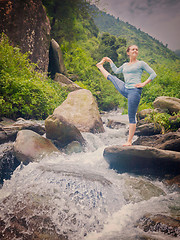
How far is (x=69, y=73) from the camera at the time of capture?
17125 mm

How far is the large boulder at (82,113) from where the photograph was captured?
280 inches

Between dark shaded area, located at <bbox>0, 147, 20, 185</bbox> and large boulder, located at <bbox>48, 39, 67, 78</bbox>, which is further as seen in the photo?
large boulder, located at <bbox>48, 39, 67, 78</bbox>

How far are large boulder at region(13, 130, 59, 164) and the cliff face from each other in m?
6.13

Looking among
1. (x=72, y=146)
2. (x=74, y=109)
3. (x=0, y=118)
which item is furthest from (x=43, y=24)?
(x=72, y=146)

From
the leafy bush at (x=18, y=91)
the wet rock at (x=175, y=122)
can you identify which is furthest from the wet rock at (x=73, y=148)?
the wet rock at (x=175, y=122)

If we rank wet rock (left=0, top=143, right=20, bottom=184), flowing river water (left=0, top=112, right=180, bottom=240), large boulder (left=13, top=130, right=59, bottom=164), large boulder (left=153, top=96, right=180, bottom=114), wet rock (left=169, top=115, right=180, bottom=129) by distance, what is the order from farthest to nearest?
large boulder (left=153, top=96, right=180, bottom=114)
wet rock (left=169, top=115, right=180, bottom=129)
large boulder (left=13, top=130, right=59, bottom=164)
wet rock (left=0, top=143, right=20, bottom=184)
flowing river water (left=0, top=112, right=180, bottom=240)

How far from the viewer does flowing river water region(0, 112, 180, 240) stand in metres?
2.09

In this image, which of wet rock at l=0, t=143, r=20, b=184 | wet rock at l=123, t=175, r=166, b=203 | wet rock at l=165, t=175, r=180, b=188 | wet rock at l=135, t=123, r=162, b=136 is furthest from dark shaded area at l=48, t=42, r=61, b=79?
wet rock at l=165, t=175, r=180, b=188

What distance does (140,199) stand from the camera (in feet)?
9.29

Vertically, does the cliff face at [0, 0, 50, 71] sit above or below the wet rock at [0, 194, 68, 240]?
above

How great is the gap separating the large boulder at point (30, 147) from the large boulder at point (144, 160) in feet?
5.03

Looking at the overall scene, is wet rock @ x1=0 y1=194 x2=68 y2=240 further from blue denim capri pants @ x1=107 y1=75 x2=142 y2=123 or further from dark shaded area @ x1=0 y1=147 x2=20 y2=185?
blue denim capri pants @ x1=107 y1=75 x2=142 y2=123

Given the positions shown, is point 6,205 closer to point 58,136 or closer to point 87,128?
point 58,136

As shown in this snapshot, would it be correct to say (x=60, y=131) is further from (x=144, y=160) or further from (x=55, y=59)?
(x=55, y=59)
